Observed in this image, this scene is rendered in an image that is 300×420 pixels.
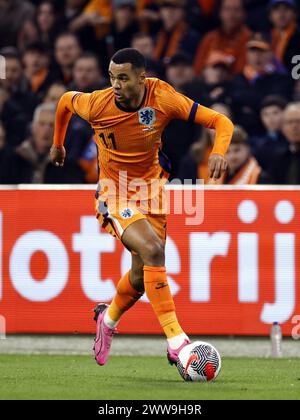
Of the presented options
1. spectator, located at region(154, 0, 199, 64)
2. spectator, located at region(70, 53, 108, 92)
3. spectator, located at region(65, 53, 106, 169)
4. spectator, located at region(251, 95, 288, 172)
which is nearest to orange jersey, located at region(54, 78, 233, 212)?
spectator, located at region(251, 95, 288, 172)

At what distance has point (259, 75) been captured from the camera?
45.7 ft

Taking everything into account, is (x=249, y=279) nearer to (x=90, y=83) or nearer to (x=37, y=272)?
(x=37, y=272)

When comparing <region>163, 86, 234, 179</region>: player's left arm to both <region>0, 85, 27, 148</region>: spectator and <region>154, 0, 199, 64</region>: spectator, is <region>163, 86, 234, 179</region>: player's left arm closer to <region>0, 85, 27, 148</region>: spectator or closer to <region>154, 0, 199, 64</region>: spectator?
<region>0, 85, 27, 148</region>: spectator

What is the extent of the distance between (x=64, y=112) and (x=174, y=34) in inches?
256

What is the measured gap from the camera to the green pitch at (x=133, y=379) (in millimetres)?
7500

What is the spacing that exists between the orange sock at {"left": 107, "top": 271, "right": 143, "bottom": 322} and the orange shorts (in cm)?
40

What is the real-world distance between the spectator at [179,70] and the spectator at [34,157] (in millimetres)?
1526

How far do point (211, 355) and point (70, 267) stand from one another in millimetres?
3679

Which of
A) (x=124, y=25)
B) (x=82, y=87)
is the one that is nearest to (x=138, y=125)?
(x=82, y=87)

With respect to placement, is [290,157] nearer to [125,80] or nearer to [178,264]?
[178,264]

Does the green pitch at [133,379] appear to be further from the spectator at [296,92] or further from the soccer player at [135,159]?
the spectator at [296,92]

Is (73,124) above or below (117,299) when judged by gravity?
above

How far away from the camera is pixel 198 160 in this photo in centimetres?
1246
